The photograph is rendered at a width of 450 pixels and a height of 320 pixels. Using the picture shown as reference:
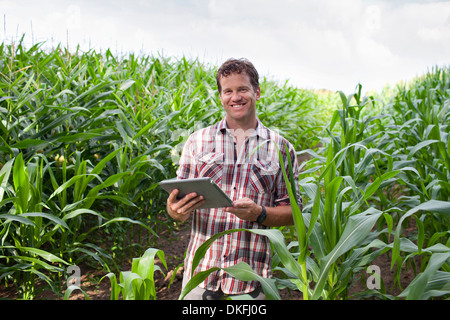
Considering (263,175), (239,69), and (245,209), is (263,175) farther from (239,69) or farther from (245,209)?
(239,69)

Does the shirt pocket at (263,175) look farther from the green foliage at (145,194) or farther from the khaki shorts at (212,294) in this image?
the khaki shorts at (212,294)

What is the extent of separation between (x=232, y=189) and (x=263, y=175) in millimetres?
121

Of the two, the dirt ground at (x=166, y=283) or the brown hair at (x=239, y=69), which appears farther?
the dirt ground at (x=166, y=283)

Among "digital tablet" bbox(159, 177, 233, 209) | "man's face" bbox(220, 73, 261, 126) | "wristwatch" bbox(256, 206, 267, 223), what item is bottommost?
"wristwatch" bbox(256, 206, 267, 223)

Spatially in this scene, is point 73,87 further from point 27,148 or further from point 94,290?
point 94,290

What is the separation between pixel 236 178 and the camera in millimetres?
1397

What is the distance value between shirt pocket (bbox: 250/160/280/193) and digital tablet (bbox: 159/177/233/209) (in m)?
0.21

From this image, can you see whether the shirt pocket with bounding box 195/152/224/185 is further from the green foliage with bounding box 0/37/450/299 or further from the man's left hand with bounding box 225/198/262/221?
the green foliage with bounding box 0/37/450/299

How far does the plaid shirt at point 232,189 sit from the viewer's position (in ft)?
4.47

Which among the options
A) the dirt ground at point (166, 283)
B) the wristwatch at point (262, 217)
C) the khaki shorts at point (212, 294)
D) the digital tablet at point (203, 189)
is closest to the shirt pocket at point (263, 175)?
the wristwatch at point (262, 217)

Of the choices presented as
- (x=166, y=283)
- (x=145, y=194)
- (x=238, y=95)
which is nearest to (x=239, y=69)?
(x=238, y=95)

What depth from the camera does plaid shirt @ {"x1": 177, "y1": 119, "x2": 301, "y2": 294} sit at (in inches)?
53.7

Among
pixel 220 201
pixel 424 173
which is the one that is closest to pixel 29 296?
pixel 220 201

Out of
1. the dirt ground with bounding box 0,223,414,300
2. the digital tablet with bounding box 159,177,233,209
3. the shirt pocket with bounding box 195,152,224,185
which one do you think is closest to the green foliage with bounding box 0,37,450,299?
the dirt ground with bounding box 0,223,414,300
